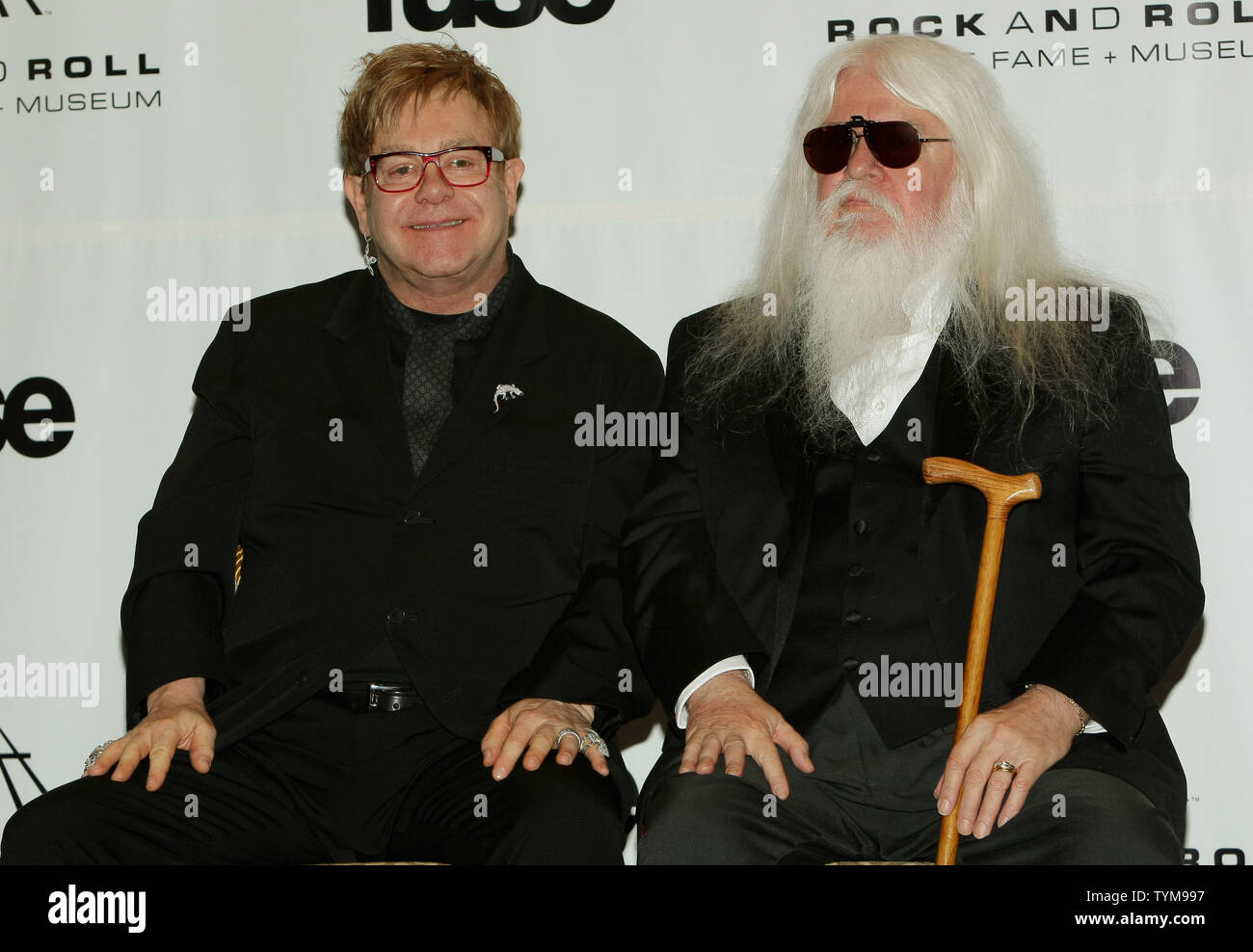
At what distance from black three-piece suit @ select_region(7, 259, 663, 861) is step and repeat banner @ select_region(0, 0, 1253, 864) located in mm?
862

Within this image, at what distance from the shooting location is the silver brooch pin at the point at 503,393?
3.00 metres

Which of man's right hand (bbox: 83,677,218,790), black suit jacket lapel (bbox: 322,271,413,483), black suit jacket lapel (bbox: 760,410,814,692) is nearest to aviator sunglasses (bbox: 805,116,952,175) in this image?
black suit jacket lapel (bbox: 760,410,814,692)

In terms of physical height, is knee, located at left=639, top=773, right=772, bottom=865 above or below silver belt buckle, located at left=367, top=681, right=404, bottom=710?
below

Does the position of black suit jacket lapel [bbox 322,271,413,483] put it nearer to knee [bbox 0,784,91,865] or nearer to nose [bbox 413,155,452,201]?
nose [bbox 413,155,452,201]

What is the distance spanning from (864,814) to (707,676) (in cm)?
39

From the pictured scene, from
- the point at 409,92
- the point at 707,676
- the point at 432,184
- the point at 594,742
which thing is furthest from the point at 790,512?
the point at 409,92

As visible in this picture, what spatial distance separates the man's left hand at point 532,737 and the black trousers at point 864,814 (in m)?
0.16

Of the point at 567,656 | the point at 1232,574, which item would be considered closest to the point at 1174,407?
the point at 1232,574

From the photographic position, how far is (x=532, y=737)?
2.65m

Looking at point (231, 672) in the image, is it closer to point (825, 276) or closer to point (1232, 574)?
point (825, 276)

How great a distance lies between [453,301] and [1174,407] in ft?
6.11

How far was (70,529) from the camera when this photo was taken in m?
3.95

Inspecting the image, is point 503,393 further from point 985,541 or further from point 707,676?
point 985,541

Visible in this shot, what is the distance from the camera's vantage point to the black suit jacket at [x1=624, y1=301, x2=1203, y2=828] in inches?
99.4
